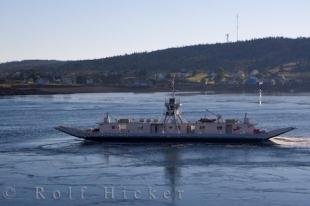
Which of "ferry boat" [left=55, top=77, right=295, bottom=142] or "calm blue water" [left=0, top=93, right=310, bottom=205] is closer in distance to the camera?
"calm blue water" [left=0, top=93, right=310, bottom=205]

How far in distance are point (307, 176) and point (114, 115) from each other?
51.4 m

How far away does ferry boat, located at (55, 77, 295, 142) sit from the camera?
6141cm

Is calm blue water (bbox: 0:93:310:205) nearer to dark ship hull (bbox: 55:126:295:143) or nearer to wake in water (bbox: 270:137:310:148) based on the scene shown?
wake in water (bbox: 270:137:310:148)

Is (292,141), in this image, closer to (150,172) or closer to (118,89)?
(150,172)

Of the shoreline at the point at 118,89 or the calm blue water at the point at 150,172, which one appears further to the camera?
the shoreline at the point at 118,89

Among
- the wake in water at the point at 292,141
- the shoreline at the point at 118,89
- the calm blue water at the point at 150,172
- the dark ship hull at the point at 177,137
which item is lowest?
the calm blue water at the point at 150,172

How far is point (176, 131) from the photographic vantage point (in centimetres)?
6222

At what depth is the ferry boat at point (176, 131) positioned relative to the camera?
201 ft

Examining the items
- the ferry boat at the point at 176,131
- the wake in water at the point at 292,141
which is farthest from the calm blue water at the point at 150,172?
the ferry boat at the point at 176,131

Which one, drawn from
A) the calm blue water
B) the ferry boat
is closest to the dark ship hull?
the ferry boat

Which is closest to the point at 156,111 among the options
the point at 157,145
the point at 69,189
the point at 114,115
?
the point at 114,115

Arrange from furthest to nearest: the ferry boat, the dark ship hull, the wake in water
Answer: the ferry boat → the dark ship hull → the wake in water

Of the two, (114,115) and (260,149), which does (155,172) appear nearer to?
(260,149)

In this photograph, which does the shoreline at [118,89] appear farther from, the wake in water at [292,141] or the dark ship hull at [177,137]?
the wake in water at [292,141]
